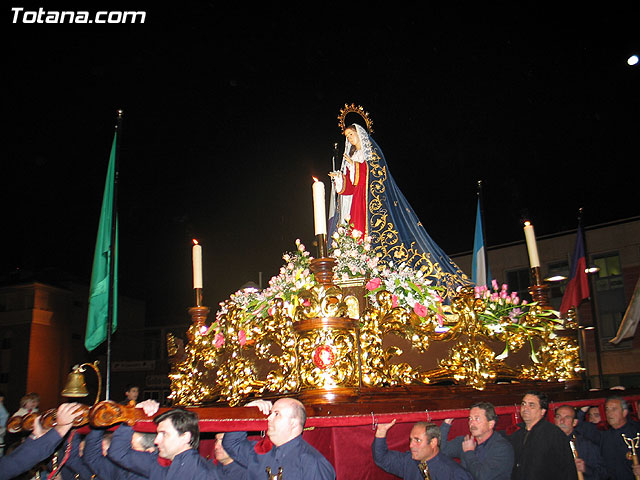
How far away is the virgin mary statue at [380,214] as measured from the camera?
21.5 ft

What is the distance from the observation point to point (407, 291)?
513 cm

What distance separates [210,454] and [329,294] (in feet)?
8.89

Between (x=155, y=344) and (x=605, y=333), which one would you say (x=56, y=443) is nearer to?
(x=605, y=333)

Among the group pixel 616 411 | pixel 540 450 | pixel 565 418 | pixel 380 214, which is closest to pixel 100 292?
pixel 380 214

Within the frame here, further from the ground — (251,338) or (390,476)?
(251,338)

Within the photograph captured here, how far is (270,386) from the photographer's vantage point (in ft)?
15.5

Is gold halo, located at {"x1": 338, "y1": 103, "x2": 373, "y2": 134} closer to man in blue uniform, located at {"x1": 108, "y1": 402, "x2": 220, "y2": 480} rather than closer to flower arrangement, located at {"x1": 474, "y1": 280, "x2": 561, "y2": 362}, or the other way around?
flower arrangement, located at {"x1": 474, "y1": 280, "x2": 561, "y2": 362}

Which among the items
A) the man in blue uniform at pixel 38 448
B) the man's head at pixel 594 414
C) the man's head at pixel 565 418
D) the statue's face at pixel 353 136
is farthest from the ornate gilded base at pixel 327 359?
the man's head at pixel 594 414

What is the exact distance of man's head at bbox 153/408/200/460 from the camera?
3.37m

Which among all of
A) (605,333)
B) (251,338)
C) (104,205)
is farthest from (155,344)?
(251,338)

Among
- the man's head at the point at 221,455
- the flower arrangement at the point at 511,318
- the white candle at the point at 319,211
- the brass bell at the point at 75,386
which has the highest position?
the white candle at the point at 319,211

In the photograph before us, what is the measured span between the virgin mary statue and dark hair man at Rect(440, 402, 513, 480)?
1.82 metres

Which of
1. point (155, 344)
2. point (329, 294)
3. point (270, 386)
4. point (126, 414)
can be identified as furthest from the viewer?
point (155, 344)

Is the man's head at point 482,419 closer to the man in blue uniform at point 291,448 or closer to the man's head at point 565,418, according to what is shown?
the man's head at point 565,418
